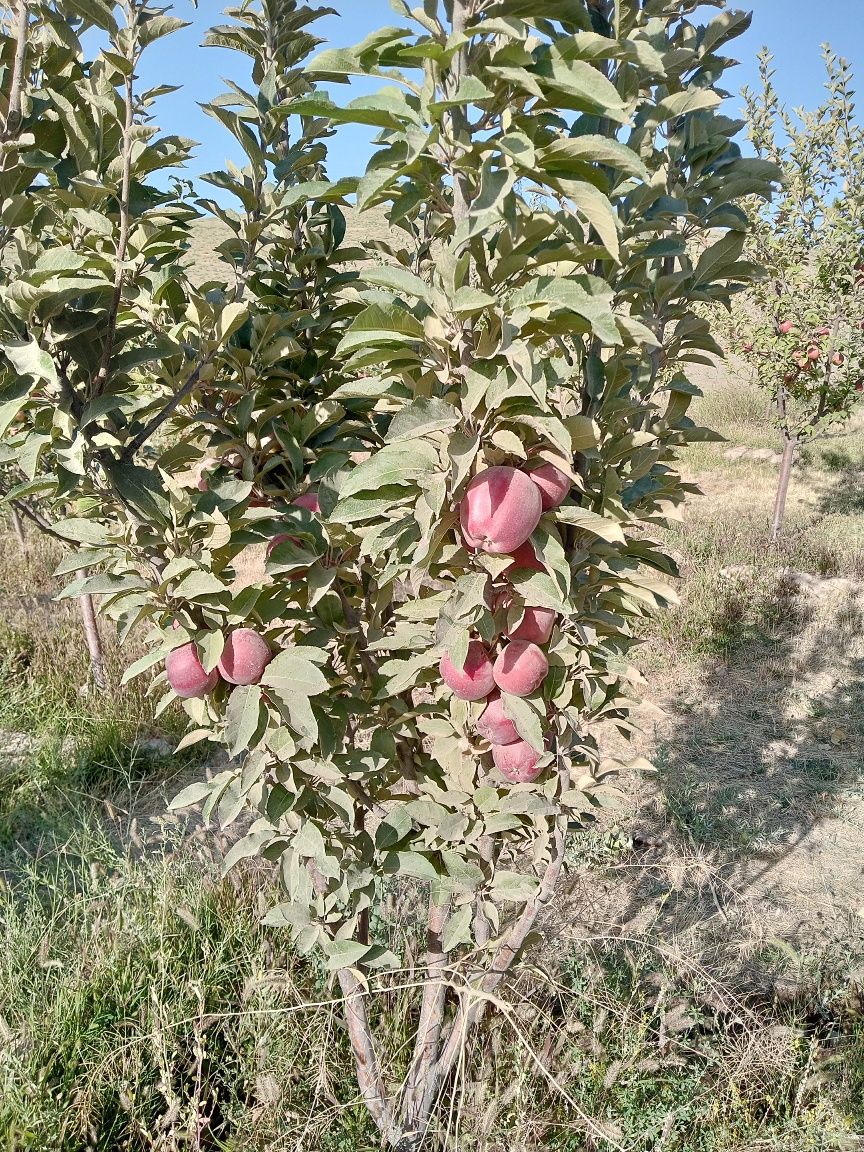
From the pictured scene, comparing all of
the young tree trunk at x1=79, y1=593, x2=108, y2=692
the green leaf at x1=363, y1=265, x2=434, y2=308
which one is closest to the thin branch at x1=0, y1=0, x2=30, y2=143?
the green leaf at x1=363, y1=265, x2=434, y2=308

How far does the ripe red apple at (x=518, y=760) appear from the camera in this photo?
1325 mm

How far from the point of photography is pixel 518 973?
6.23 feet

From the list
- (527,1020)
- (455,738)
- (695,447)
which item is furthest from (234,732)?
(695,447)

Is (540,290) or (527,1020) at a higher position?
(540,290)

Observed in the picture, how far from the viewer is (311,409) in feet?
4.62

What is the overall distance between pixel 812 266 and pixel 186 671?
22.7 feet

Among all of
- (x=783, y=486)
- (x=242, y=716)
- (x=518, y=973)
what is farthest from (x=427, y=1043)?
(x=783, y=486)

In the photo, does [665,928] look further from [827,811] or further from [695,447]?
[695,447]

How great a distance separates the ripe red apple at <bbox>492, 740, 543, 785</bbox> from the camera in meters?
1.33

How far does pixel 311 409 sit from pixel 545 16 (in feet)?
2.27

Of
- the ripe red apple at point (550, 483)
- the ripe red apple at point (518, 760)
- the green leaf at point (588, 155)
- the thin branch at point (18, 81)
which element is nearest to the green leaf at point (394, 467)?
the ripe red apple at point (550, 483)

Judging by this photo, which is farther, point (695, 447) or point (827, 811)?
point (695, 447)

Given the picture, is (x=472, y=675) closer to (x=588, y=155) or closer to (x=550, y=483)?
(x=550, y=483)

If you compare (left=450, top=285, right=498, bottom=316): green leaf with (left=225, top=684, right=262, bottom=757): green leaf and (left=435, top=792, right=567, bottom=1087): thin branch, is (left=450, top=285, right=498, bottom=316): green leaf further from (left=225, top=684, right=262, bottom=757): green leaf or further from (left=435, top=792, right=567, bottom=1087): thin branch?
(left=435, top=792, right=567, bottom=1087): thin branch
